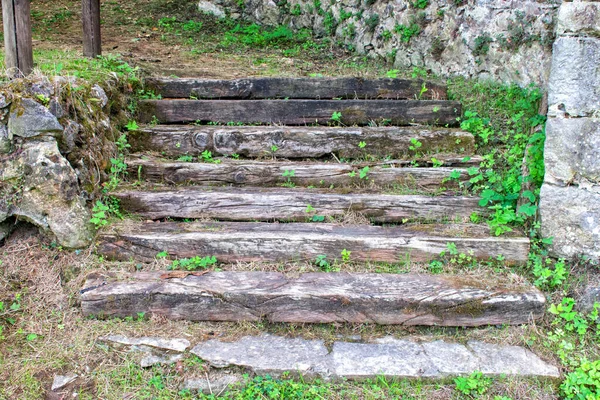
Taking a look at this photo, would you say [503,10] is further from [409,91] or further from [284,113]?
[284,113]

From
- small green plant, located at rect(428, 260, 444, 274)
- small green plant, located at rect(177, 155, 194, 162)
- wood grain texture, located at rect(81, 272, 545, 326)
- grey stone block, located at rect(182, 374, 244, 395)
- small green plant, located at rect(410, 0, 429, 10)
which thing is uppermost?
small green plant, located at rect(410, 0, 429, 10)

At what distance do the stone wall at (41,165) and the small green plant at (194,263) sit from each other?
0.63m

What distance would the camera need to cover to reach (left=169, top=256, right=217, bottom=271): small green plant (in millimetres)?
3041

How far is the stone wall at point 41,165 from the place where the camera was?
9.78 feet

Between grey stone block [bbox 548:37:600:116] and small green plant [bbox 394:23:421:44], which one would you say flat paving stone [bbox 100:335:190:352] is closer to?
grey stone block [bbox 548:37:600:116]

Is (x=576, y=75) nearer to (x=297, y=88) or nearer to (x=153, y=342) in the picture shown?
(x=297, y=88)

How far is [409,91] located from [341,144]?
3.87ft

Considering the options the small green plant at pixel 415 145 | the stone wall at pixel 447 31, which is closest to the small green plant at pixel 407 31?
the stone wall at pixel 447 31

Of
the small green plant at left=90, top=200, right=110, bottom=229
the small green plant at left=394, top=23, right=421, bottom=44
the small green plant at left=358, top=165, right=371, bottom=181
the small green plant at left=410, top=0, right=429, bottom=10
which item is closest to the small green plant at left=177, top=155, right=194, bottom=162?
the small green plant at left=90, top=200, right=110, bottom=229

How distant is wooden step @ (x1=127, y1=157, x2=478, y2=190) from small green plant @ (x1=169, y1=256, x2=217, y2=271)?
0.82 m

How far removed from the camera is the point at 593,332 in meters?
2.79

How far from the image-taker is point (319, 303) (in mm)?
2803

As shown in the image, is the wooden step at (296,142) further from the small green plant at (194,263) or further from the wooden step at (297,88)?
the small green plant at (194,263)

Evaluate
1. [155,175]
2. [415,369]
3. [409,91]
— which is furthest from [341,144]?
[415,369]
